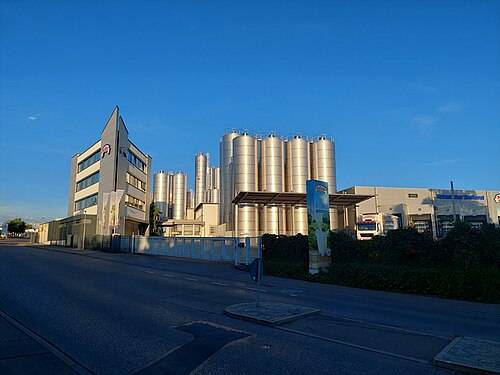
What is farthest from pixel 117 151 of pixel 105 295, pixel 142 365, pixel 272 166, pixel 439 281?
pixel 142 365

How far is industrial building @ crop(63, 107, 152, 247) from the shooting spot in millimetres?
49250

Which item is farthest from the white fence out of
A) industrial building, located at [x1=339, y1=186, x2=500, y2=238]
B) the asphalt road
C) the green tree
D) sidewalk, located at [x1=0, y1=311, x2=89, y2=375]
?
the green tree

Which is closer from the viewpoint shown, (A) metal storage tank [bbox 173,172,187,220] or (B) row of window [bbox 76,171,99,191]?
(B) row of window [bbox 76,171,99,191]

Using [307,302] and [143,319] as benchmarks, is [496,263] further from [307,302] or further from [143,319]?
[143,319]

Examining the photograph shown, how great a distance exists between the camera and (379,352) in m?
6.32

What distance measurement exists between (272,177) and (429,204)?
113 feet

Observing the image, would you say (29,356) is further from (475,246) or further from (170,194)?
(170,194)

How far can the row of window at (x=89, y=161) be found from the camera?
2306 inches

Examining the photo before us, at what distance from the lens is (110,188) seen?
4966 centimetres

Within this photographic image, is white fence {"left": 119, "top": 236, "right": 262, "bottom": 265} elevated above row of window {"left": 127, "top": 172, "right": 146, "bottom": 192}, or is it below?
below

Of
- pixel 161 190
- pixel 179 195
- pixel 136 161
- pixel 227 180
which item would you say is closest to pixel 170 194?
pixel 179 195

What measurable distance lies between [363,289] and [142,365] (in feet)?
40.2

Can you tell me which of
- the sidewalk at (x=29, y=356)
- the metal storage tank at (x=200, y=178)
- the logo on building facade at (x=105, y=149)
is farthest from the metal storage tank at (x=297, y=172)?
the metal storage tank at (x=200, y=178)

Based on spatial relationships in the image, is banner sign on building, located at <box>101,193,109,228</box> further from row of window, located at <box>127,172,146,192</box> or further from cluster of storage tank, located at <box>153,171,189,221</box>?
cluster of storage tank, located at <box>153,171,189,221</box>
